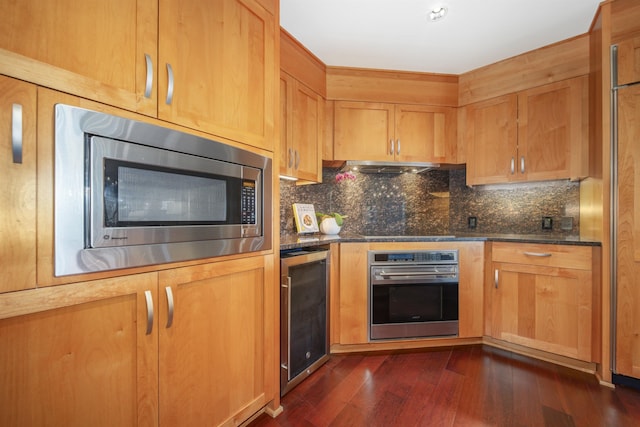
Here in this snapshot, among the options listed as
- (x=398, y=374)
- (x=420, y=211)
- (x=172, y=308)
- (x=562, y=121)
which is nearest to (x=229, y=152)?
(x=172, y=308)

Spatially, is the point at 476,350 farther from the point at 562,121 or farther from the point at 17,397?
the point at 17,397

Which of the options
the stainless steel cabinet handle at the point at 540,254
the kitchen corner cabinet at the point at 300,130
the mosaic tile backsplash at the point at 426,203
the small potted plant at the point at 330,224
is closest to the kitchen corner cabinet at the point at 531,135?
the mosaic tile backsplash at the point at 426,203

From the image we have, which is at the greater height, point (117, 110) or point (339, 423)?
point (117, 110)

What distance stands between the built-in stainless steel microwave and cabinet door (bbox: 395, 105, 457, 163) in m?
1.64

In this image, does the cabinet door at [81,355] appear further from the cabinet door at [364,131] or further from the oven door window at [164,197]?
the cabinet door at [364,131]

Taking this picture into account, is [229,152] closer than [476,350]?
Yes

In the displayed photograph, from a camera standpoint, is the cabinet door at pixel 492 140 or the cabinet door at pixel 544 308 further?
the cabinet door at pixel 492 140

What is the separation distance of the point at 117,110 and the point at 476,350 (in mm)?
2770

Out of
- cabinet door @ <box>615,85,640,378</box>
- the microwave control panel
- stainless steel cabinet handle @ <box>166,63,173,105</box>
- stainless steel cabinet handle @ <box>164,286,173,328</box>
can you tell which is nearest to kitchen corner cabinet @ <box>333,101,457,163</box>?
cabinet door @ <box>615,85,640,378</box>

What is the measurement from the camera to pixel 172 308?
1052 mm

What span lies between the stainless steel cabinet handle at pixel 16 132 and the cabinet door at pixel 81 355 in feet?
1.15

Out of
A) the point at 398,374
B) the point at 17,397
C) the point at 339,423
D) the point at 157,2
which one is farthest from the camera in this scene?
the point at 398,374

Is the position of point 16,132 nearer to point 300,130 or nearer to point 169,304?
point 169,304

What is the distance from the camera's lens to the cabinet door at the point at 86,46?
28.6 inches
